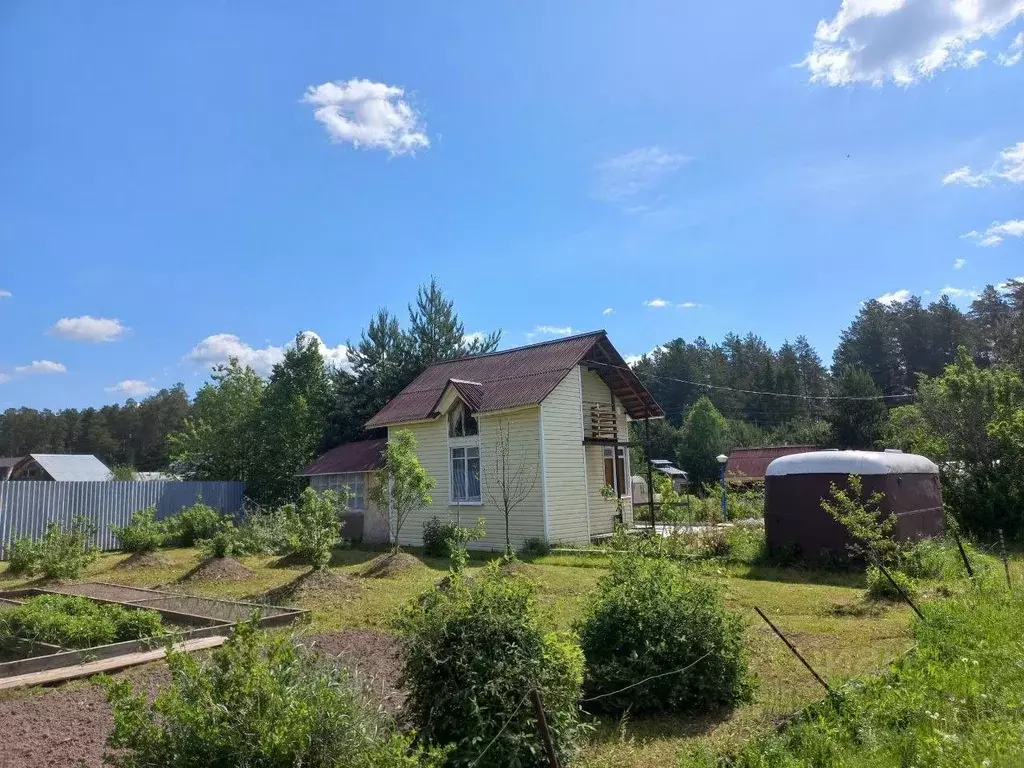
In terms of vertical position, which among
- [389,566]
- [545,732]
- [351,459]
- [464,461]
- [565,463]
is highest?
[351,459]

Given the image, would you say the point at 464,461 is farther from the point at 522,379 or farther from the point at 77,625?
the point at 77,625

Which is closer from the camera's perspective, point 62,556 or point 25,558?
point 62,556

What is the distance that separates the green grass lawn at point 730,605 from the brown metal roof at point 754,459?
3000 cm

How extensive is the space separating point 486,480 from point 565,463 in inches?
96.9

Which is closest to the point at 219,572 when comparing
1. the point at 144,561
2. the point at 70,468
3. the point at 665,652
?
the point at 144,561

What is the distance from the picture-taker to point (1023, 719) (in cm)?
438

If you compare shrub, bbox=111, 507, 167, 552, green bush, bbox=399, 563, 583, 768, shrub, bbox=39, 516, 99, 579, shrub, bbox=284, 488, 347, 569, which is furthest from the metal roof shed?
shrub, bbox=39, 516, 99, 579

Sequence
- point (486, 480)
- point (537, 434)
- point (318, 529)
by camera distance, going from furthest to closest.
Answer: point (486, 480) < point (537, 434) < point (318, 529)

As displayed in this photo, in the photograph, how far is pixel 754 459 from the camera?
4612 centimetres

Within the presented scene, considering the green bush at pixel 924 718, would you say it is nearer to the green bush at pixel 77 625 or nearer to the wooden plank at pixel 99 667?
the wooden plank at pixel 99 667

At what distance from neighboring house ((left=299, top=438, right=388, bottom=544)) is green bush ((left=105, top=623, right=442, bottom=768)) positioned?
19.1m

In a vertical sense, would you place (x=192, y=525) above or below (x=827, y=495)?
below

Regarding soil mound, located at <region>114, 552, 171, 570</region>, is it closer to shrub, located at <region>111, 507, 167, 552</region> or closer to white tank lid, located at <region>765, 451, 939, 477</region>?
shrub, located at <region>111, 507, 167, 552</region>

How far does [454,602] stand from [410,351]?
1064 inches
